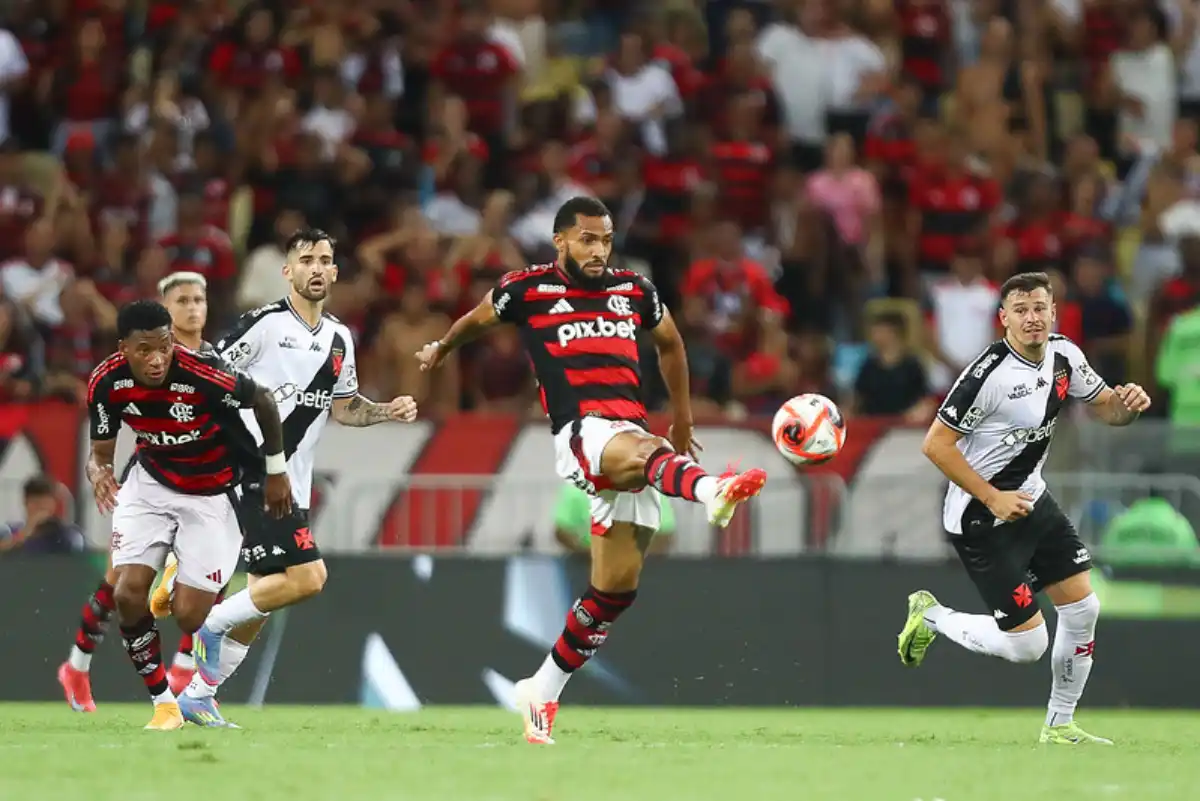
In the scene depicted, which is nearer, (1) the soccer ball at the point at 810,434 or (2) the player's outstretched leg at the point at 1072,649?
(1) the soccer ball at the point at 810,434

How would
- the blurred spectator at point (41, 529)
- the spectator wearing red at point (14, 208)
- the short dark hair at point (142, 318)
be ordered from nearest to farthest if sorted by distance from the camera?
1. the short dark hair at point (142, 318)
2. the blurred spectator at point (41, 529)
3. the spectator wearing red at point (14, 208)

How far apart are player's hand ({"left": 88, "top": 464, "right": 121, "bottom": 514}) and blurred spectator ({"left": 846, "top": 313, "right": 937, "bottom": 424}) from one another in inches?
306

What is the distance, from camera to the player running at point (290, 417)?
482 inches

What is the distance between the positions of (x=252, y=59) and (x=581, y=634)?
1169 cm

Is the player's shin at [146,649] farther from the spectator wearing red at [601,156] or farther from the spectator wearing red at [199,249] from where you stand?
the spectator wearing red at [601,156]

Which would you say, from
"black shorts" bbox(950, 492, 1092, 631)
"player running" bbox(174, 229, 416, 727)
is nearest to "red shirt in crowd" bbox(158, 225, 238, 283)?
"player running" bbox(174, 229, 416, 727)

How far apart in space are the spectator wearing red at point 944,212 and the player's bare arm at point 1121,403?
27.6ft

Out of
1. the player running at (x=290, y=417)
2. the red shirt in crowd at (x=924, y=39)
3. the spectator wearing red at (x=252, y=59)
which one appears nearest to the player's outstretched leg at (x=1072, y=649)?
the player running at (x=290, y=417)

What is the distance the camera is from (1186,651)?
15805mm

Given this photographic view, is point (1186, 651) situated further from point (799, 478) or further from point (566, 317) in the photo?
point (566, 317)

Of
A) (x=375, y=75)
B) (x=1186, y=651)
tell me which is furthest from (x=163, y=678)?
(x=375, y=75)

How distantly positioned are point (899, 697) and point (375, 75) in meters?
8.75

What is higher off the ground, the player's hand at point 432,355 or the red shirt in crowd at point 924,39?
the red shirt in crowd at point 924,39

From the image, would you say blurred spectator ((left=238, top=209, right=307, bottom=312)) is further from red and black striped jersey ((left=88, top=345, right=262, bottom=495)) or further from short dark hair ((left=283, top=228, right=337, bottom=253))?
red and black striped jersey ((left=88, top=345, right=262, bottom=495))
